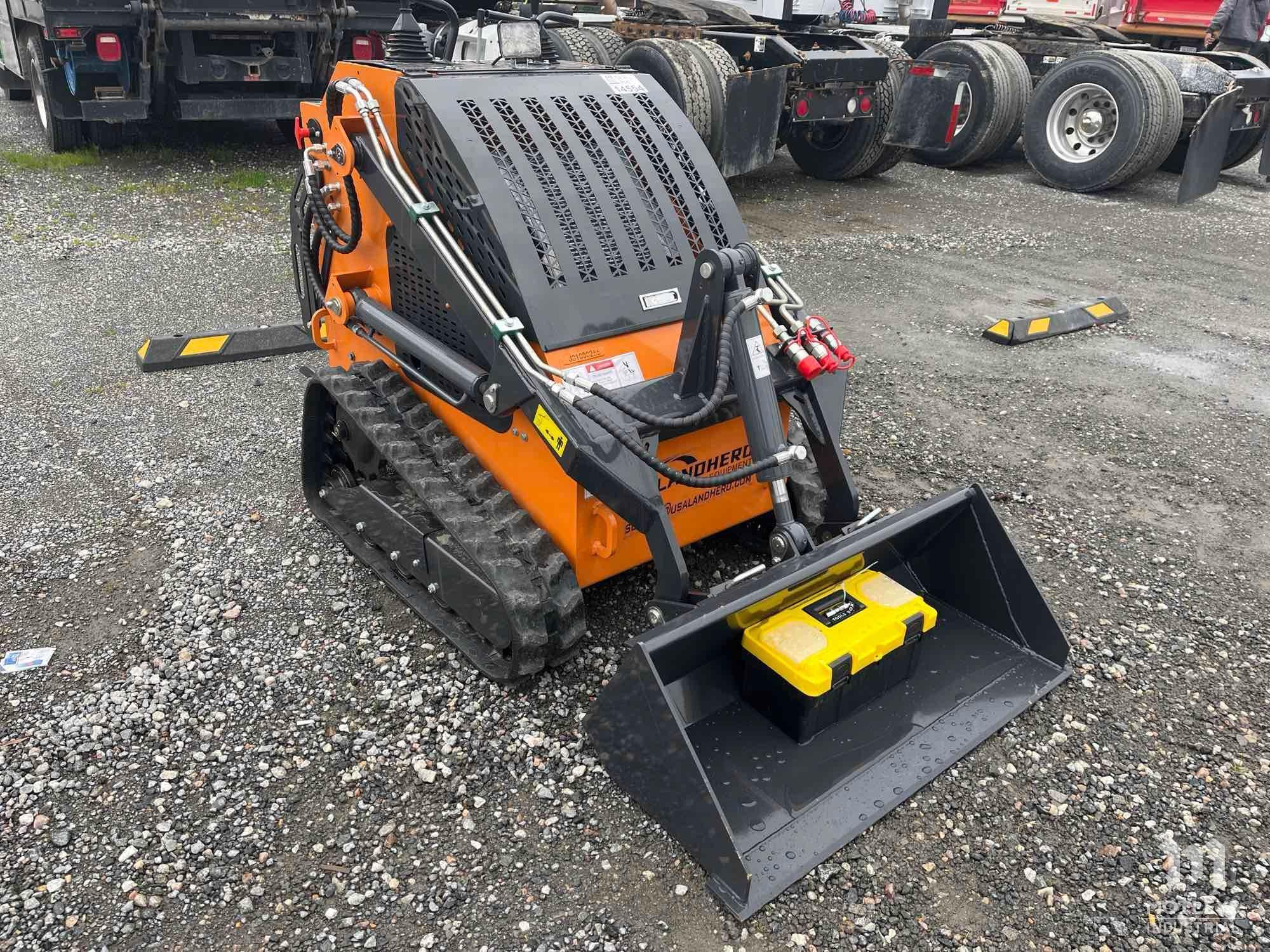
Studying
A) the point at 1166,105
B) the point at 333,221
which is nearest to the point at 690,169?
the point at 333,221

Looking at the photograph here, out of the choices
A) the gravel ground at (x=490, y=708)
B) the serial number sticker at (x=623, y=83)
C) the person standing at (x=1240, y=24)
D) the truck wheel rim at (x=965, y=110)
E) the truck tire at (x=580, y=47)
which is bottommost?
the gravel ground at (x=490, y=708)

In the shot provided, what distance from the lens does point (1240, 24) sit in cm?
1102

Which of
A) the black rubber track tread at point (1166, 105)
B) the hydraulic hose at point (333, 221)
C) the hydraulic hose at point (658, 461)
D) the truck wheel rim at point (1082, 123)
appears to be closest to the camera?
the hydraulic hose at point (658, 461)

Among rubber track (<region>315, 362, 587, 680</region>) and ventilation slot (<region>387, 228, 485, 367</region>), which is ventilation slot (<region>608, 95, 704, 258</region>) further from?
rubber track (<region>315, 362, 587, 680</region>)

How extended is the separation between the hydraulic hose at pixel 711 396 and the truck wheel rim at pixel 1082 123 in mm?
8501

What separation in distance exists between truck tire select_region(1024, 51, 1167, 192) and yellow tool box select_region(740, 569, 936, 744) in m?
8.18

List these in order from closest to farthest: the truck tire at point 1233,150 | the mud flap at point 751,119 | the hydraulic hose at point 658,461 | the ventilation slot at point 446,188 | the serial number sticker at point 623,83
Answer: the hydraulic hose at point 658,461 → the ventilation slot at point 446,188 → the serial number sticker at point 623,83 → the mud flap at point 751,119 → the truck tire at point 1233,150

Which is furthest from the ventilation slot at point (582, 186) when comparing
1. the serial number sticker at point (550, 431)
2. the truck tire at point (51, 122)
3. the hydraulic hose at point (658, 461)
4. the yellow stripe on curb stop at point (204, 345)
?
the truck tire at point (51, 122)

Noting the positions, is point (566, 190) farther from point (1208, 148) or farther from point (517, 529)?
point (1208, 148)

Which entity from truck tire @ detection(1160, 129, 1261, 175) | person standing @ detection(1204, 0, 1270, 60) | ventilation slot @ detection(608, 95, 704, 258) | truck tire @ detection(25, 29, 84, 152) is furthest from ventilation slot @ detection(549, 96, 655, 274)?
person standing @ detection(1204, 0, 1270, 60)

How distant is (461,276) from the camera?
3.01 meters

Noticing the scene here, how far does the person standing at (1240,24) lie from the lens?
1095 centimetres

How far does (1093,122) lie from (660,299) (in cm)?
848

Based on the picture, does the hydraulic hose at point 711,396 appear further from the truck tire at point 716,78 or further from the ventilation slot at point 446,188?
the truck tire at point 716,78
